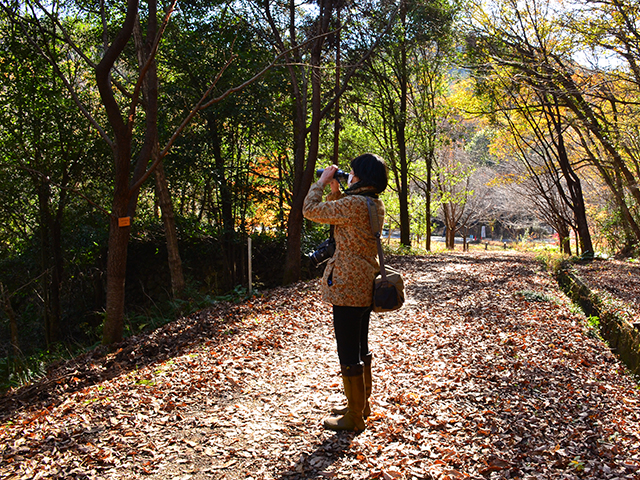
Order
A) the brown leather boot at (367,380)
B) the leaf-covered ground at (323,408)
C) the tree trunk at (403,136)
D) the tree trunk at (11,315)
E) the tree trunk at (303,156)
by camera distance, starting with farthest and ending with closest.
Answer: the tree trunk at (403,136), the tree trunk at (303,156), the tree trunk at (11,315), the brown leather boot at (367,380), the leaf-covered ground at (323,408)

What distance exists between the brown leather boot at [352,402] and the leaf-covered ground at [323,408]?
82mm

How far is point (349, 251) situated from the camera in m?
3.30

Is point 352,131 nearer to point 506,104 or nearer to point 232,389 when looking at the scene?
point 506,104

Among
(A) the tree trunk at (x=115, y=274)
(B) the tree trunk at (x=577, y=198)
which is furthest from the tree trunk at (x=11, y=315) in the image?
(B) the tree trunk at (x=577, y=198)

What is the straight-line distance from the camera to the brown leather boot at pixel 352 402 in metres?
3.34

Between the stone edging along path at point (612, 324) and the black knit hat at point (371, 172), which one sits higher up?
the black knit hat at point (371, 172)

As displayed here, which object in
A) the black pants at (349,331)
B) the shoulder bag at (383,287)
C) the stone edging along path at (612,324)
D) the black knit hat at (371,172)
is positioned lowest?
the stone edging along path at (612,324)

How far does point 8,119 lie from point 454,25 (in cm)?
1235

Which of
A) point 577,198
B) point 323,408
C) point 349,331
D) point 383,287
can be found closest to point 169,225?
point 323,408

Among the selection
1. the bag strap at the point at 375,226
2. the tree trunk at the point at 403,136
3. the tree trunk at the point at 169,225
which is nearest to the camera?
the bag strap at the point at 375,226

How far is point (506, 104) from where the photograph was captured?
16.5 m

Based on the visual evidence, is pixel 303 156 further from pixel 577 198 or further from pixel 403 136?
pixel 577 198

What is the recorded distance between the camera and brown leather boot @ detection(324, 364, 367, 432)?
3342mm

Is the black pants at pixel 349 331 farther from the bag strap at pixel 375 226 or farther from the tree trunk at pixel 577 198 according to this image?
the tree trunk at pixel 577 198
